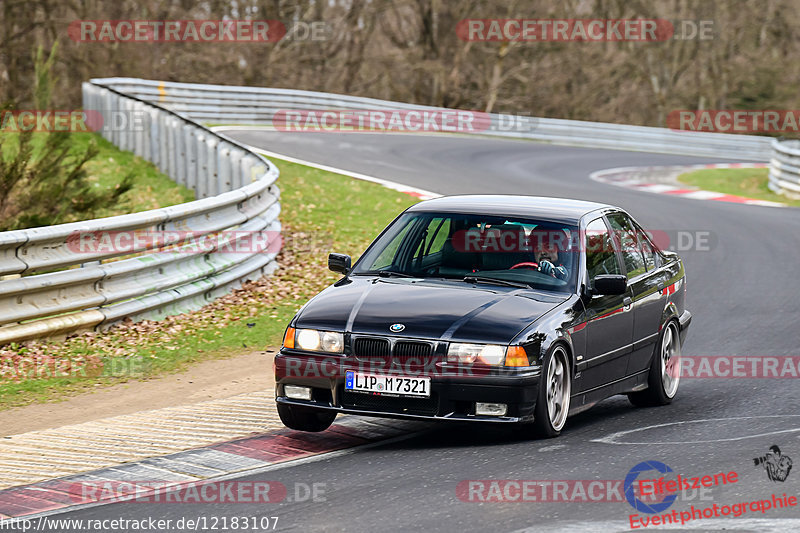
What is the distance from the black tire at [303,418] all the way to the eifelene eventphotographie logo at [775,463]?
2.60 metres

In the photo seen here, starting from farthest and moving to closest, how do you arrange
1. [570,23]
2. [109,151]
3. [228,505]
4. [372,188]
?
[570,23] < [109,151] < [372,188] < [228,505]

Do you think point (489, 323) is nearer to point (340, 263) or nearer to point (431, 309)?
point (431, 309)

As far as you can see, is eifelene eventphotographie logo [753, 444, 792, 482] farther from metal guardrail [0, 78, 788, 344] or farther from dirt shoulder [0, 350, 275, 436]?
metal guardrail [0, 78, 788, 344]

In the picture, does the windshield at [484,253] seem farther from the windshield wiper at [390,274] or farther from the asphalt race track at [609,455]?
the asphalt race track at [609,455]

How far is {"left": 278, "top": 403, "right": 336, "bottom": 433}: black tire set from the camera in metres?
7.42

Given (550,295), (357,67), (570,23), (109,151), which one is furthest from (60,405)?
(570,23)

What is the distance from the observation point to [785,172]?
87.6 ft

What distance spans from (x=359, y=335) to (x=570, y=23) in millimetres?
48344

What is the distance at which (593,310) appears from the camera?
7938 mm

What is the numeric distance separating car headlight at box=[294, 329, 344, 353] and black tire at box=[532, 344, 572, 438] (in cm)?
124

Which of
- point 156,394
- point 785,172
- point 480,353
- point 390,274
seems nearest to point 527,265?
point 390,274

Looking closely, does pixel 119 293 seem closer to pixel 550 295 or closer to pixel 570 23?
pixel 550 295

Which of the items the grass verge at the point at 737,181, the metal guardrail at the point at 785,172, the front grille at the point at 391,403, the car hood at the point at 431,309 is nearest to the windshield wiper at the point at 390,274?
the car hood at the point at 431,309

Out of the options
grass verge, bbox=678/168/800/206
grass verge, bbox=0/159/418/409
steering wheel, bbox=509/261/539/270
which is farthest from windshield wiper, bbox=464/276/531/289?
grass verge, bbox=678/168/800/206
